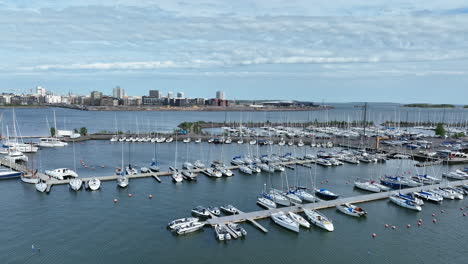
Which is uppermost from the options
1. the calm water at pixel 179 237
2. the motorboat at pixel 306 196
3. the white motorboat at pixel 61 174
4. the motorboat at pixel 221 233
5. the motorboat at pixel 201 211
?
the white motorboat at pixel 61 174

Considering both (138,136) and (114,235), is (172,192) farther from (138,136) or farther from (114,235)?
(138,136)

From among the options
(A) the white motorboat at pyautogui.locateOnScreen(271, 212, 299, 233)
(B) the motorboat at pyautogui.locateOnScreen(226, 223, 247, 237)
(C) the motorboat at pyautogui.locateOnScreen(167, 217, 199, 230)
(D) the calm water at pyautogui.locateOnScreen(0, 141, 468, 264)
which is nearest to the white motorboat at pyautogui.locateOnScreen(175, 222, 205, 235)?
(C) the motorboat at pyautogui.locateOnScreen(167, 217, 199, 230)

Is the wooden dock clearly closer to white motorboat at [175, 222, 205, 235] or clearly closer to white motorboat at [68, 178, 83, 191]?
white motorboat at [175, 222, 205, 235]

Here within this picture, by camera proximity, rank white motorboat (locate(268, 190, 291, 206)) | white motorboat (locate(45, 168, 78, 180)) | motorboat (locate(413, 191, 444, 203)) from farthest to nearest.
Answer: white motorboat (locate(45, 168, 78, 180)) < motorboat (locate(413, 191, 444, 203)) < white motorboat (locate(268, 190, 291, 206))

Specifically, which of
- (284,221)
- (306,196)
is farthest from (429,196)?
(284,221)

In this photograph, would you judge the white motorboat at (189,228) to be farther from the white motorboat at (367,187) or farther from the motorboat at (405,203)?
the white motorboat at (367,187)

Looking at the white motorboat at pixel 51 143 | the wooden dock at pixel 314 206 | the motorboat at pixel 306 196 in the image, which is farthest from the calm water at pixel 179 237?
the white motorboat at pixel 51 143

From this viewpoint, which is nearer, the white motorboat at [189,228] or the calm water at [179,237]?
the calm water at [179,237]
